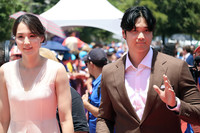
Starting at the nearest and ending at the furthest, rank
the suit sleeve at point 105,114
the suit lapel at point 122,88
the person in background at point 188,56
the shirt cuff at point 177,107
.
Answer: the shirt cuff at point 177,107, the suit lapel at point 122,88, the suit sleeve at point 105,114, the person in background at point 188,56

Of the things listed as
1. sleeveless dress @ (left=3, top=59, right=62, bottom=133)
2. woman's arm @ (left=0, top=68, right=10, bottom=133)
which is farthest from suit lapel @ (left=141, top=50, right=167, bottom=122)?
woman's arm @ (left=0, top=68, right=10, bottom=133)

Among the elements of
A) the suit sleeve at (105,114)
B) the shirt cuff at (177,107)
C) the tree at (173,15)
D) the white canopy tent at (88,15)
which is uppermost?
the shirt cuff at (177,107)

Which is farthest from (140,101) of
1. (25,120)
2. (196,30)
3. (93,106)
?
(196,30)

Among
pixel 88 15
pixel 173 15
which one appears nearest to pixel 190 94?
pixel 88 15

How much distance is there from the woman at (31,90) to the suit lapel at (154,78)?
71 centimetres

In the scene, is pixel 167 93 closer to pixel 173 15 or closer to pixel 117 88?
pixel 117 88

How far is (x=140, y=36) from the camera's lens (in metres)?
3.12

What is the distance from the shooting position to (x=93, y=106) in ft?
16.0

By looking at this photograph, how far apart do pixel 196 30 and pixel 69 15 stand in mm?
32446

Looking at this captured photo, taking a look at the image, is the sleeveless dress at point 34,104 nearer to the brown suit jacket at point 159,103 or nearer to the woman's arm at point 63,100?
the woman's arm at point 63,100

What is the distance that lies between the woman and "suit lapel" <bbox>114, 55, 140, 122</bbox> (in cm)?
45

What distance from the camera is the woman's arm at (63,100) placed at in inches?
128

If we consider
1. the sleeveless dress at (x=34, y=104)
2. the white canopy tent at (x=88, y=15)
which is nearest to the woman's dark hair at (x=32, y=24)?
the sleeveless dress at (x=34, y=104)

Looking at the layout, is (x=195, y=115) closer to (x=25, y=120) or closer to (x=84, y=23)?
(x=25, y=120)
